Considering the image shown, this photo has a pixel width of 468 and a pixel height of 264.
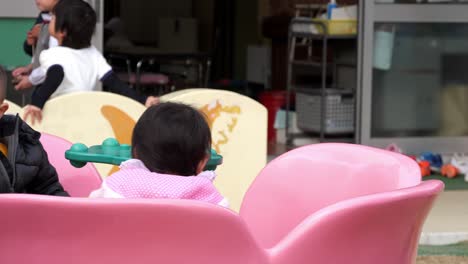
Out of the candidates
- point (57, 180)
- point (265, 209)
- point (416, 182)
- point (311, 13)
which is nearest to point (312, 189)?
point (265, 209)

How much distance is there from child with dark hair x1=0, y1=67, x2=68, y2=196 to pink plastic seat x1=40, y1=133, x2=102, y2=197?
0.63 feet

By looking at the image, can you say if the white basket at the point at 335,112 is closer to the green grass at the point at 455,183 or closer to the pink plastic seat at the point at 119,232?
the green grass at the point at 455,183

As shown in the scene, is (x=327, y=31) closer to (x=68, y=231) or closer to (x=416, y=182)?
(x=416, y=182)

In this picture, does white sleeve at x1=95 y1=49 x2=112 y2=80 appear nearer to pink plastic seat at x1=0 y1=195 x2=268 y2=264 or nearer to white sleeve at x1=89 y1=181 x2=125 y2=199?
white sleeve at x1=89 y1=181 x2=125 y2=199

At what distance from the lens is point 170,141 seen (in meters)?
2.60

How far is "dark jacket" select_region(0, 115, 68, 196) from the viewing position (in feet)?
10.1

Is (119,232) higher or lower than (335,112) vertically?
higher

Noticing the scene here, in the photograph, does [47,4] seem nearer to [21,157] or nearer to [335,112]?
[21,157]

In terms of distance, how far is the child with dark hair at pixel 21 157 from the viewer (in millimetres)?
3082

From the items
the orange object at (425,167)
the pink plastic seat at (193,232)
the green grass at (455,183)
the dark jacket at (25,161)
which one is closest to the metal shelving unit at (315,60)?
the orange object at (425,167)

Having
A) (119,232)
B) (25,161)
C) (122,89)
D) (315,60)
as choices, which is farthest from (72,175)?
(315,60)

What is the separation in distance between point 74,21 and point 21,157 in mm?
2129

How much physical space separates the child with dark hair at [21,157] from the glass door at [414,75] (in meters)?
5.11

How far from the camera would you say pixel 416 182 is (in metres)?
2.87
